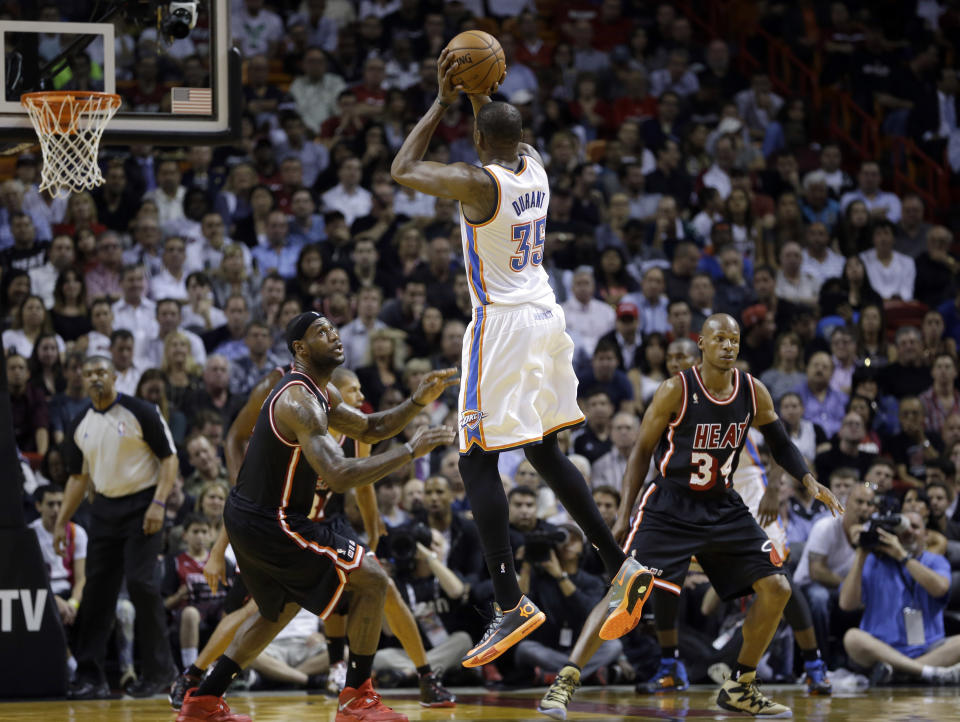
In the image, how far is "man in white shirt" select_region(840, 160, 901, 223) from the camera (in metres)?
15.6

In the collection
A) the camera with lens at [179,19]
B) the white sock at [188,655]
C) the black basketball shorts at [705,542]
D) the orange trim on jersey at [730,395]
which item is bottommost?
the white sock at [188,655]

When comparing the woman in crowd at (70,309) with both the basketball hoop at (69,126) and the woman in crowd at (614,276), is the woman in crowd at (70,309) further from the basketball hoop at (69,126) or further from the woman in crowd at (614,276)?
the woman in crowd at (614,276)

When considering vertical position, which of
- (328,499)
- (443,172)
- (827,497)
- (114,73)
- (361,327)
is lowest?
(328,499)

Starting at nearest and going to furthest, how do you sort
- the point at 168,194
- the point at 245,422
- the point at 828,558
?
the point at 245,422
the point at 828,558
the point at 168,194

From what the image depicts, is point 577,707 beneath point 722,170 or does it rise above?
beneath

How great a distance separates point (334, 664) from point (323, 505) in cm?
128

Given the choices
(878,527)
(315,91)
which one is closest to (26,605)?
(878,527)

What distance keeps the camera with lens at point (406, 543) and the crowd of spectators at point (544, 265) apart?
125 mm

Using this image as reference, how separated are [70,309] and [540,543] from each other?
201 inches

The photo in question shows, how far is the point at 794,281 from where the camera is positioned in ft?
47.1

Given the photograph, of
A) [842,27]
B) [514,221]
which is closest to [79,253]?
[514,221]

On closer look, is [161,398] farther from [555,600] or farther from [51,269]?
[555,600]

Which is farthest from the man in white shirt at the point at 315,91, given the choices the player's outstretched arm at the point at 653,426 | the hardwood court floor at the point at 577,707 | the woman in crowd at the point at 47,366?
the player's outstretched arm at the point at 653,426

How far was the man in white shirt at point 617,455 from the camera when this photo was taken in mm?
11469
